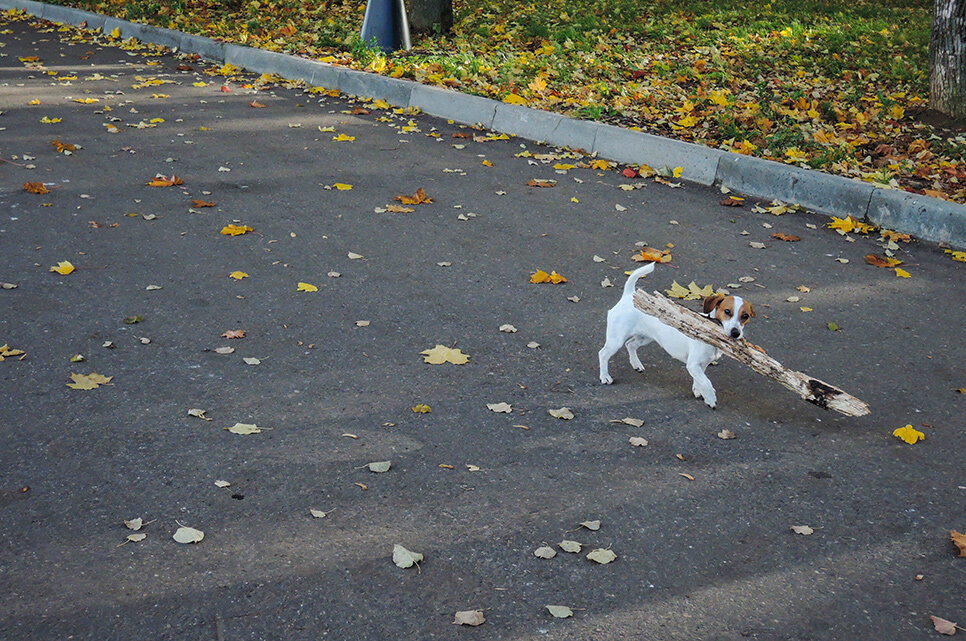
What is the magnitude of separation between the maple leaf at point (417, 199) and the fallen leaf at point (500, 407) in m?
3.00

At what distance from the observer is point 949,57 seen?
26.0 feet

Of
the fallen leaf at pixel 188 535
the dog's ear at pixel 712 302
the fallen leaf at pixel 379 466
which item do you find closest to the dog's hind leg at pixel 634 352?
the dog's ear at pixel 712 302

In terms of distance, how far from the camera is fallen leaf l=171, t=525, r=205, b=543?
286 cm

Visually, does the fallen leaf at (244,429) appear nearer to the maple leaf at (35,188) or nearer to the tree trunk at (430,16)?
the maple leaf at (35,188)

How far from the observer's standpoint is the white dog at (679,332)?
145 inches

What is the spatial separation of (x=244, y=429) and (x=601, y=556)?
1.46m

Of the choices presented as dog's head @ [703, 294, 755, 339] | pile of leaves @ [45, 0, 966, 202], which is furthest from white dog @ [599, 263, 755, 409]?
pile of leaves @ [45, 0, 966, 202]

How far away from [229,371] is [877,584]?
263 centimetres

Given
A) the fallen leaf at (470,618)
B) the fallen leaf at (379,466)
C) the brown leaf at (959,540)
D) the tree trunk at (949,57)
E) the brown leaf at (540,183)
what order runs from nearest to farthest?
the fallen leaf at (470,618) → the brown leaf at (959,540) → the fallen leaf at (379,466) → the brown leaf at (540,183) → the tree trunk at (949,57)

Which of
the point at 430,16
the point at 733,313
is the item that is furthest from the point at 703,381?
the point at 430,16

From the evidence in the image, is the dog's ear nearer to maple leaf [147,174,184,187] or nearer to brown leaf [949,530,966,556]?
brown leaf [949,530,966,556]

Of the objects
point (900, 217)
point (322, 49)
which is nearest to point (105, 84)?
point (322, 49)

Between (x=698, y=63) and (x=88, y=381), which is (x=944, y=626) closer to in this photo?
(x=88, y=381)

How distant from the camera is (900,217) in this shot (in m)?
6.20
